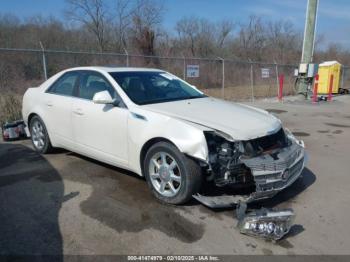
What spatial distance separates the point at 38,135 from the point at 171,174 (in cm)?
324

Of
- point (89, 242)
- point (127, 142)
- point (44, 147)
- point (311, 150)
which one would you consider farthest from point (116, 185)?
point (311, 150)

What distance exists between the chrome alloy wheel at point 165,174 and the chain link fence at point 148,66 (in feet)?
20.7

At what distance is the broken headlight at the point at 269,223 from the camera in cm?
325

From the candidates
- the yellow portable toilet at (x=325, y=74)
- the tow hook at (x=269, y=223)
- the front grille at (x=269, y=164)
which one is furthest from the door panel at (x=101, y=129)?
the yellow portable toilet at (x=325, y=74)

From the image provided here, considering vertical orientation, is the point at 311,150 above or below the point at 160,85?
below

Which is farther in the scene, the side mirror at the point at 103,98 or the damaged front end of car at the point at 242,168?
the side mirror at the point at 103,98

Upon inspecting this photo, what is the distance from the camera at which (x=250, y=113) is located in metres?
4.45

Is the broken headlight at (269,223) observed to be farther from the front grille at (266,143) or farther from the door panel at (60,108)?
the door panel at (60,108)

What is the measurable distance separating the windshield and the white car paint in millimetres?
138

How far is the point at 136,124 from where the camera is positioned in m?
4.21

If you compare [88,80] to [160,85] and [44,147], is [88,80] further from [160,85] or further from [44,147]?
[44,147]

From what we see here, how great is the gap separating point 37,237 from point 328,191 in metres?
3.72

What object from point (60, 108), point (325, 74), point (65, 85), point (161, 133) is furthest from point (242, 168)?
point (325, 74)

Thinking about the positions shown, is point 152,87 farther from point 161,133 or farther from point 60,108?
point 60,108
